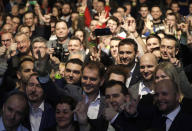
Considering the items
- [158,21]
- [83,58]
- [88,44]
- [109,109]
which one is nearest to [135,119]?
[109,109]

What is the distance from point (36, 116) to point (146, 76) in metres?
1.39

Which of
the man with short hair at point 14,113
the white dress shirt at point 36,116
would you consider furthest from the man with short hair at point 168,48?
the man with short hair at point 14,113

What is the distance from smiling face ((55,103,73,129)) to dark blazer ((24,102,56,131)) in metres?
0.20

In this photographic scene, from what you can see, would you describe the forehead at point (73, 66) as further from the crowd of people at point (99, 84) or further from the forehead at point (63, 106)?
the forehead at point (63, 106)

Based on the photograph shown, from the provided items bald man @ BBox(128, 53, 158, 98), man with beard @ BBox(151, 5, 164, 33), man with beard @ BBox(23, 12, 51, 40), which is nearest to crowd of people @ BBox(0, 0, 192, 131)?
bald man @ BBox(128, 53, 158, 98)

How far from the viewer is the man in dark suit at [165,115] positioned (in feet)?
12.4

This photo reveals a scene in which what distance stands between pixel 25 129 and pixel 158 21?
205 inches

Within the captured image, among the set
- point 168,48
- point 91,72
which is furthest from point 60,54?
point 168,48

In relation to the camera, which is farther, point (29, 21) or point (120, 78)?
point (29, 21)

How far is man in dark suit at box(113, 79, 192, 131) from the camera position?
378cm

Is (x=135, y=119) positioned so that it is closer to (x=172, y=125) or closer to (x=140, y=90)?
(x=172, y=125)

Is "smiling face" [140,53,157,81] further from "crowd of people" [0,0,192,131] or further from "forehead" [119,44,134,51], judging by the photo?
"forehead" [119,44,134,51]

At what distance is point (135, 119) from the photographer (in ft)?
13.2

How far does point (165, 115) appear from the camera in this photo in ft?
12.8
